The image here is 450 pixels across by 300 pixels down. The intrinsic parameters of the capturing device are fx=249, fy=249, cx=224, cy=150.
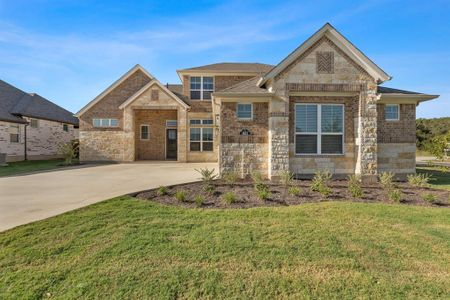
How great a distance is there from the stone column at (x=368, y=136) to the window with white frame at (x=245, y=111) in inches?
173

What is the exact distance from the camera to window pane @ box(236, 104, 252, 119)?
34.4 ft

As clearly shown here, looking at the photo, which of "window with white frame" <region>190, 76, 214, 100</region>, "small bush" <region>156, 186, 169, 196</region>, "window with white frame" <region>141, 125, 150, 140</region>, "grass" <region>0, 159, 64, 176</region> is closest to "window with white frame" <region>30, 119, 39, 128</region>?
"grass" <region>0, 159, 64, 176</region>

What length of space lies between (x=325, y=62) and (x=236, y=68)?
10.0 metres

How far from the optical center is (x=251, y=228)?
5.32m

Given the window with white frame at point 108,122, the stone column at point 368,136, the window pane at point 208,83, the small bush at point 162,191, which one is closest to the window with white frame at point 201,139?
the window pane at point 208,83

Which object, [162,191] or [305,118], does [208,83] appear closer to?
[305,118]

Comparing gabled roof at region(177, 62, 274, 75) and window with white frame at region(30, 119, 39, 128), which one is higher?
gabled roof at region(177, 62, 274, 75)

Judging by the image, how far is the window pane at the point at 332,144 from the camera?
10.4 meters

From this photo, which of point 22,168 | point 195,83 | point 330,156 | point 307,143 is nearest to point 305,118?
point 307,143

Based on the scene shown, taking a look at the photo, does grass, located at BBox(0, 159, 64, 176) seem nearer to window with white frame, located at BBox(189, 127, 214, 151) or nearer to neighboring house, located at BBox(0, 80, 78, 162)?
neighboring house, located at BBox(0, 80, 78, 162)

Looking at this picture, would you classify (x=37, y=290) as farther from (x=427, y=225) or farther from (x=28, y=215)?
(x=427, y=225)

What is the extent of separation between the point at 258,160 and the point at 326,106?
11.8 feet

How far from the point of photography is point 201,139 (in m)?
18.7

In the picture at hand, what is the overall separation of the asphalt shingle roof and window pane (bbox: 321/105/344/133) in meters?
8.63
